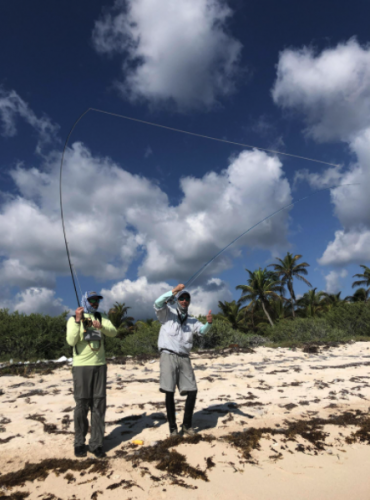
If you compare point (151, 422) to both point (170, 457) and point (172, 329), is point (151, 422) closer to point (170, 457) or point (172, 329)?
point (170, 457)

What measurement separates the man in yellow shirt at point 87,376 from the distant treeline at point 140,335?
29.1 ft

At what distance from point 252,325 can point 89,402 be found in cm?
3486

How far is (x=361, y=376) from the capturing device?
8.22m

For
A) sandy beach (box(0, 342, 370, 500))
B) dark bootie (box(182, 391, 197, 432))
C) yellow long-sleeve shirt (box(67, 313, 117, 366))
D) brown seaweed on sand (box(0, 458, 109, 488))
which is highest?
yellow long-sleeve shirt (box(67, 313, 117, 366))

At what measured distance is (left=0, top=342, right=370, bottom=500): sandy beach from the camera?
10.2ft

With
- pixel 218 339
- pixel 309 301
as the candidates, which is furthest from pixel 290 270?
pixel 218 339

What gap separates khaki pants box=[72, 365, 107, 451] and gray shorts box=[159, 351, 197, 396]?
2.68ft

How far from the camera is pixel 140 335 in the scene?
614 inches

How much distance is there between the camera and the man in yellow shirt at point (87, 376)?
382cm

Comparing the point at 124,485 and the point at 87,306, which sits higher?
the point at 87,306

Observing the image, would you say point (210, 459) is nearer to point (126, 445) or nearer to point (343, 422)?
point (126, 445)

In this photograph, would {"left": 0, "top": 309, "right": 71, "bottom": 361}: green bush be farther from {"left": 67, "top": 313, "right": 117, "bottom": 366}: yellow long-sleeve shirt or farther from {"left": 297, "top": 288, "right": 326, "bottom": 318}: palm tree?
{"left": 297, "top": 288, "right": 326, "bottom": 318}: palm tree

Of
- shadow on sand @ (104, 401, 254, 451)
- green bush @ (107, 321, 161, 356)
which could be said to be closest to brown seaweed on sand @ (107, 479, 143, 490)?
shadow on sand @ (104, 401, 254, 451)

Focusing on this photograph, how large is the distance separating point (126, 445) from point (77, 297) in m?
2.04
